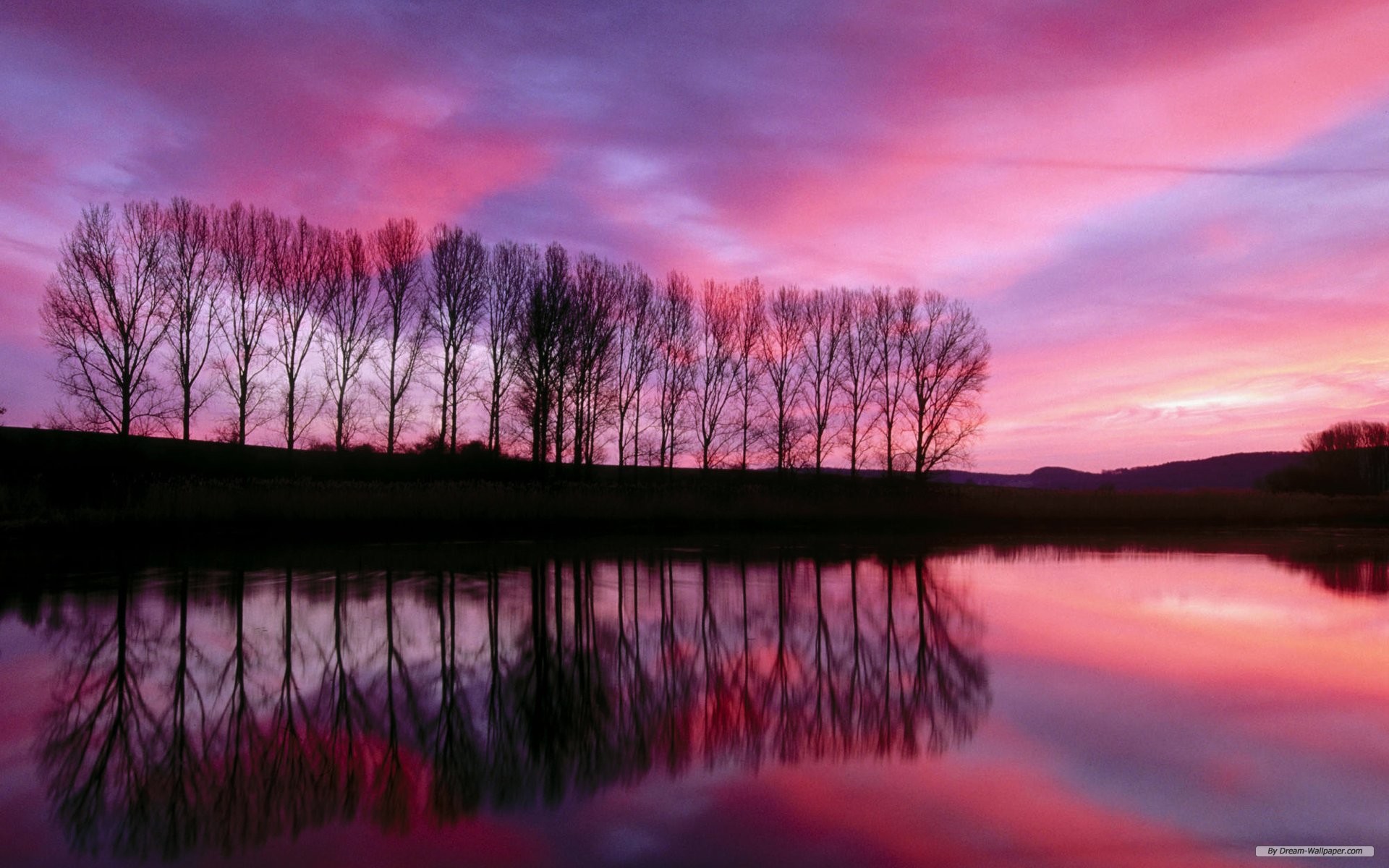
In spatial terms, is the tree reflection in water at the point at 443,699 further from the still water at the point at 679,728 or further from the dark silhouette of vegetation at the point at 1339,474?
the dark silhouette of vegetation at the point at 1339,474

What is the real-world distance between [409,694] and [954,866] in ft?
14.8

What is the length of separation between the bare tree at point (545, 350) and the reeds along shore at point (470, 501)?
7.50ft

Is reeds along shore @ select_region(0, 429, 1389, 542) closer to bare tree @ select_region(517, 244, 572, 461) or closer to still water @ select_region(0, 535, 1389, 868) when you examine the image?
bare tree @ select_region(517, 244, 572, 461)

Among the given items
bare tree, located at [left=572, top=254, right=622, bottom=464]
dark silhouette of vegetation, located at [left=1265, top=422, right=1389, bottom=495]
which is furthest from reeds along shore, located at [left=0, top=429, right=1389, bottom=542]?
dark silhouette of vegetation, located at [left=1265, top=422, right=1389, bottom=495]

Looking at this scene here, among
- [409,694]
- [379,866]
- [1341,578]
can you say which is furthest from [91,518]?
[1341,578]

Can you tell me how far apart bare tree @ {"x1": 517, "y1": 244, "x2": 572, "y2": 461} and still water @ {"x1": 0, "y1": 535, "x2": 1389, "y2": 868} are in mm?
24531

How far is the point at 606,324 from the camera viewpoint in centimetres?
3909

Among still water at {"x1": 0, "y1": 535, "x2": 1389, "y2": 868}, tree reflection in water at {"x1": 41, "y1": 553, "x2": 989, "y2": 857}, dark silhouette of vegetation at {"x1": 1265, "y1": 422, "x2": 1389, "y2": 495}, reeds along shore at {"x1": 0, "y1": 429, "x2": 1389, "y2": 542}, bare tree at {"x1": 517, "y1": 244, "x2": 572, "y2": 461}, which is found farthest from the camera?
dark silhouette of vegetation at {"x1": 1265, "y1": 422, "x2": 1389, "y2": 495}

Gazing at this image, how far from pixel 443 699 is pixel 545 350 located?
98.2 feet

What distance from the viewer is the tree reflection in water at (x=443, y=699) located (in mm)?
4629

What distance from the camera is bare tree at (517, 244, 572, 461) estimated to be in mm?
35594

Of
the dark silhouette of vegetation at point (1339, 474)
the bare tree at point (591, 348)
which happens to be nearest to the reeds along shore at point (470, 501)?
the bare tree at point (591, 348)

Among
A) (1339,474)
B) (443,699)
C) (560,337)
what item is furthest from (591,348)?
(1339,474)

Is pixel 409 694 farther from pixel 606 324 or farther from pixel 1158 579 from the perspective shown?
pixel 606 324
